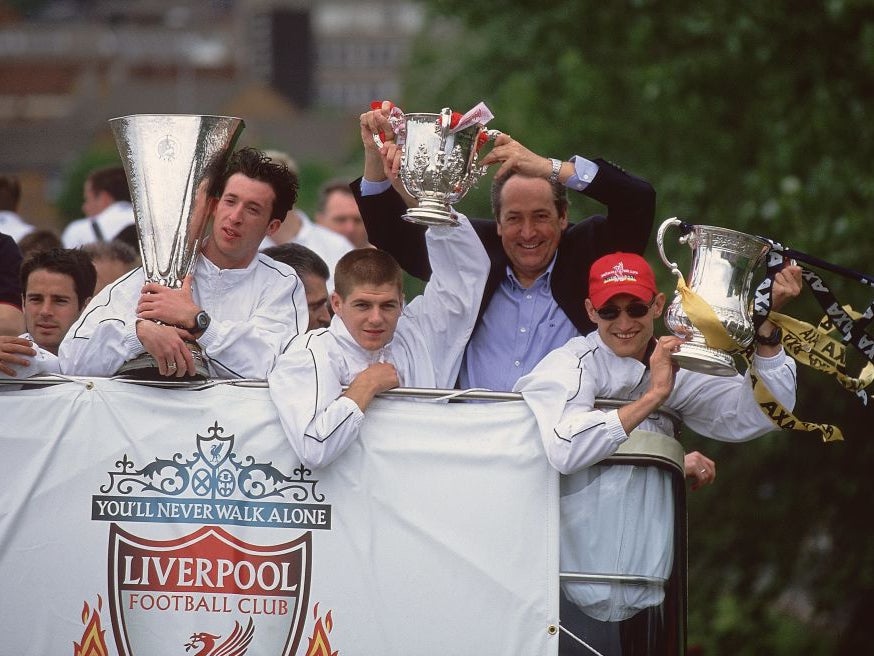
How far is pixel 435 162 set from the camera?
264 inches

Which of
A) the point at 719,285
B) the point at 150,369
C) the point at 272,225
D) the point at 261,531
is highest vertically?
the point at 272,225

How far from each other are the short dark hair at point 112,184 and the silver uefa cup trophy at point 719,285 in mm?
4736

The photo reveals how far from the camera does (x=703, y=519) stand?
1599 centimetres

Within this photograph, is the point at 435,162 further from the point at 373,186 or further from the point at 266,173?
the point at 266,173

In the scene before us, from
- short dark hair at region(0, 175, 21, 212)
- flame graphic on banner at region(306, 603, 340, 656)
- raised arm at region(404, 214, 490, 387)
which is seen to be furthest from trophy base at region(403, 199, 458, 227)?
short dark hair at region(0, 175, 21, 212)

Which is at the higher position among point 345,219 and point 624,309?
point 345,219

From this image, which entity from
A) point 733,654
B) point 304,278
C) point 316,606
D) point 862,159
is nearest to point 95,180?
point 304,278

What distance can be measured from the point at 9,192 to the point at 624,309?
4.86m

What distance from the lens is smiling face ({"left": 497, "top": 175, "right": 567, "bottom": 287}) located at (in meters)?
7.39

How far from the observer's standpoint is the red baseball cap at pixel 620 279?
6.71 m

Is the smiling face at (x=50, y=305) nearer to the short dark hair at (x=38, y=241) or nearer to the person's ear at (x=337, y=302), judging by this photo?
the person's ear at (x=337, y=302)

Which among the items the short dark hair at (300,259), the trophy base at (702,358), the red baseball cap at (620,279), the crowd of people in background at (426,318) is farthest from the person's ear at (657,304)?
the short dark hair at (300,259)

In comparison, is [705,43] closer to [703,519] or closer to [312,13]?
[703,519]

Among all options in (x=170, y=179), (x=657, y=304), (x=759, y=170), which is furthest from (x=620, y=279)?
(x=759, y=170)
